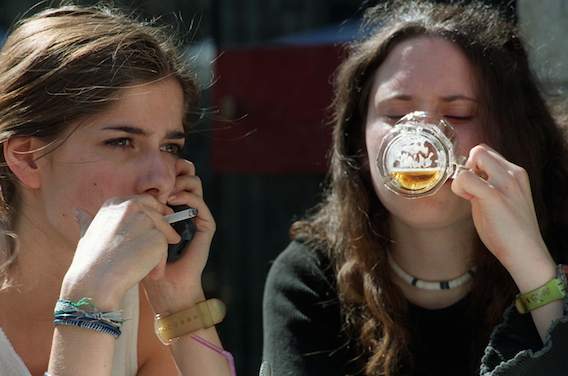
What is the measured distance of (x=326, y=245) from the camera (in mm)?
2619

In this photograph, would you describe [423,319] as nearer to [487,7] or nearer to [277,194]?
[487,7]

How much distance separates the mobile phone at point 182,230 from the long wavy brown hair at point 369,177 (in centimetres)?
45

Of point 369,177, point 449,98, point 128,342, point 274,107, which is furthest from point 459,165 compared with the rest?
point 274,107

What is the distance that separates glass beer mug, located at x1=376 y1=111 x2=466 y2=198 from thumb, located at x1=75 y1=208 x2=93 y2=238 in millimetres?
693

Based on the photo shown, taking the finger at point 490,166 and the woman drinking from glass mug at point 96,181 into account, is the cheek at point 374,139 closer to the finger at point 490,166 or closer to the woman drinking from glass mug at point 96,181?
the finger at point 490,166

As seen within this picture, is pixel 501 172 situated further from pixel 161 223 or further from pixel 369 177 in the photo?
pixel 161 223

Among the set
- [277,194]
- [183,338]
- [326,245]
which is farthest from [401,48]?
[277,194]

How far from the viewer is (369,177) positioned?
8.43ft

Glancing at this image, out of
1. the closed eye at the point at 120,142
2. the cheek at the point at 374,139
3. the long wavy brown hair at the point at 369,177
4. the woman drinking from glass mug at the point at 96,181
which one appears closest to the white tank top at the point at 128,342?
the woman drinking from glass mug at the point at 96,181

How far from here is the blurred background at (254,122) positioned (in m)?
3.59

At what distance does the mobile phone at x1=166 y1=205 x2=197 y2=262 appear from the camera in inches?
85.4

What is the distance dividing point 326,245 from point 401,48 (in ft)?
1.90

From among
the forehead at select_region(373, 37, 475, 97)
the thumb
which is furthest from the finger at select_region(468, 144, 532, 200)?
the thumb

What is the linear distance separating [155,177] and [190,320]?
38 cm
